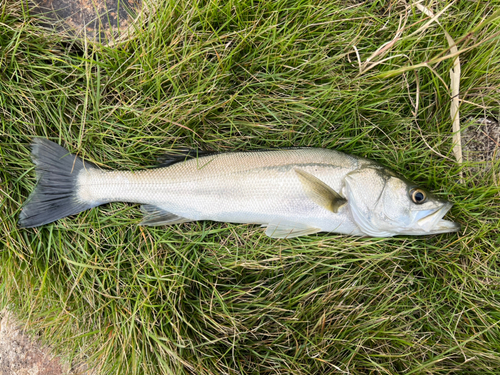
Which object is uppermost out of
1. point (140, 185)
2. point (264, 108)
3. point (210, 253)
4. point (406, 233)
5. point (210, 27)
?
point (210, 27)

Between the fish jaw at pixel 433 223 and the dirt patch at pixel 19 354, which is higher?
the fish jaw at pixel 433 223

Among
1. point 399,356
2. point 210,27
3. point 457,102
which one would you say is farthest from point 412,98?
point 399,356

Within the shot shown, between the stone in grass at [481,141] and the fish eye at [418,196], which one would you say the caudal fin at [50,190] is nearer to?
the fish eye at [418,196]

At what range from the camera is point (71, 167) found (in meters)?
2.43

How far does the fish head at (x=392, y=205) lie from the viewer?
7.37 ft

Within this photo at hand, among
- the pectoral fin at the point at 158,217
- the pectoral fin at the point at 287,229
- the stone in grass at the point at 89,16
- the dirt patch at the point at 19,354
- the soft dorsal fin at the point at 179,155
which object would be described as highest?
the stone in grass at the point at 89,16

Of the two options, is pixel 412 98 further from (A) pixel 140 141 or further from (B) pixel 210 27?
(A) pixel 140 141

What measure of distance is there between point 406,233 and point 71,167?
278 cm

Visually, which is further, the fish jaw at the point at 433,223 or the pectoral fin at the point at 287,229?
the pectoral fin at the point at 287,229

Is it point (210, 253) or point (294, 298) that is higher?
point (210, 253)

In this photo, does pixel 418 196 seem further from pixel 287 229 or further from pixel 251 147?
pixel 251 147

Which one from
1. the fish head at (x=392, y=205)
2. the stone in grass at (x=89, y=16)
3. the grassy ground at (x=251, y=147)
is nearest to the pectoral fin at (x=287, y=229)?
the grassy ground at (x=251, y=147)

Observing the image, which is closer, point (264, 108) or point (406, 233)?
point (406, 233)

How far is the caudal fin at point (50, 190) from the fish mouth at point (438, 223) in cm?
268
